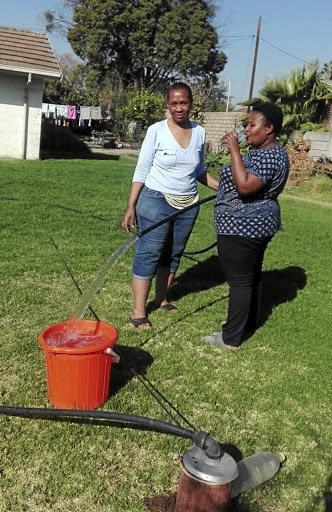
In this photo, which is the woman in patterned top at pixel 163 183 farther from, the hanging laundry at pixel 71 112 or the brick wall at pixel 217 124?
the hanging laundry at pixel 71 112

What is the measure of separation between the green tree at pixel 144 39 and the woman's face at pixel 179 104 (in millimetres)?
29107

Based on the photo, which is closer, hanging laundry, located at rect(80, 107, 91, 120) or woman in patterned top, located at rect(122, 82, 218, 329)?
woman in patterned top, located at rect(122, 82, 218, 329)

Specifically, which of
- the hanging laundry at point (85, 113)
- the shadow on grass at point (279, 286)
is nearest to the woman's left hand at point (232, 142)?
the shadow on grass at point (279, 286)

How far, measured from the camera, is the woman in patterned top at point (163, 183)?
3.52m

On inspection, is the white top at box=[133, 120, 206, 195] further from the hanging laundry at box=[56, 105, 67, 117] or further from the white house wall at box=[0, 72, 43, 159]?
the hanging laundry at box=[56, 105, 67, 117]

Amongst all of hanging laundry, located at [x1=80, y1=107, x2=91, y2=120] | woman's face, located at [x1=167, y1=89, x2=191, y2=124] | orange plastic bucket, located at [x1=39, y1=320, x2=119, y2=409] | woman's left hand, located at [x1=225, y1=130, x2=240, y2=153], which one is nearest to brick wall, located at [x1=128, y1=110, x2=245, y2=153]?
hanging laundry, located at [x1=80, y1=107, x2=91, y2=120]

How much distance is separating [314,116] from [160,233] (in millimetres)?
12853

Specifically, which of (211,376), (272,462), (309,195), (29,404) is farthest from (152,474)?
(309,195)

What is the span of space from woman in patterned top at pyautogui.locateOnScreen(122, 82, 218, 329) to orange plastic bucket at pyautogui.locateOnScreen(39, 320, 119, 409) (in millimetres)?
1002

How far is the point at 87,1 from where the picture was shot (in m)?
30.8

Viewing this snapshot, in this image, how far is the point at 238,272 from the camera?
3451 mm

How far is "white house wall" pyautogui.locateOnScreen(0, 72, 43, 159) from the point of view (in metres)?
13.8

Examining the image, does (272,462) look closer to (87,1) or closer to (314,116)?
(314,116)

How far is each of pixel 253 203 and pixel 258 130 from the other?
464 millimetres
